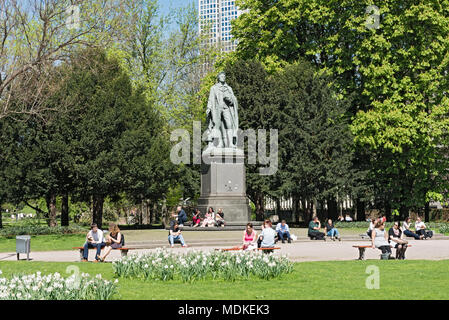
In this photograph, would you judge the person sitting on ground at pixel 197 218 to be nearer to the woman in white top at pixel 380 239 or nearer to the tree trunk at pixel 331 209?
the woman in white top at pixel 380 239

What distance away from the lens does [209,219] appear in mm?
28141

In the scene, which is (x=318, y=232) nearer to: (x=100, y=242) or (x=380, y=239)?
(x=380, y=239)

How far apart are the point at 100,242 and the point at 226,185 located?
12.1 m

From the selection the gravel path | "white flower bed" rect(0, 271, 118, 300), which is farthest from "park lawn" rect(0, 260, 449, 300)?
the gravel path

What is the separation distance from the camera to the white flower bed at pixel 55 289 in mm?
9469

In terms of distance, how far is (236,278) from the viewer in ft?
43.7

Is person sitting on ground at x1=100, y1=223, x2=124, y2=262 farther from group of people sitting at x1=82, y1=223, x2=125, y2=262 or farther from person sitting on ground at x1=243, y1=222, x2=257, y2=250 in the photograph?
person sitting on ground at x1=243, y1=222, x2=257, y2=250

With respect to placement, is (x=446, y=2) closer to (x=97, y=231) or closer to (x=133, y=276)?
(x=97, y=231)

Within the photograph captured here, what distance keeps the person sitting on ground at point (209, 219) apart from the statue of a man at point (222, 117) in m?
3.55

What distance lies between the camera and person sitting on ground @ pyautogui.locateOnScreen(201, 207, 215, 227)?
2798 centimetres

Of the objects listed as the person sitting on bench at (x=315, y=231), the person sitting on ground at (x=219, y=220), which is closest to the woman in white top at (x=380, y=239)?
the person sitting on bench at (x=315, y=231)

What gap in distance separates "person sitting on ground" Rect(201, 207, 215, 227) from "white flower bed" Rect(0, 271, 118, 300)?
57.5 feet

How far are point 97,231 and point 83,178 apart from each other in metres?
17.9

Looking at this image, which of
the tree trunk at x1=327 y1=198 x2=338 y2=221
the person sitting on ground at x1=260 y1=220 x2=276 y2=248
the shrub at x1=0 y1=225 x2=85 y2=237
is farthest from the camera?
the tree trunk at x1=327 y1=198 x2=338 y2=221
